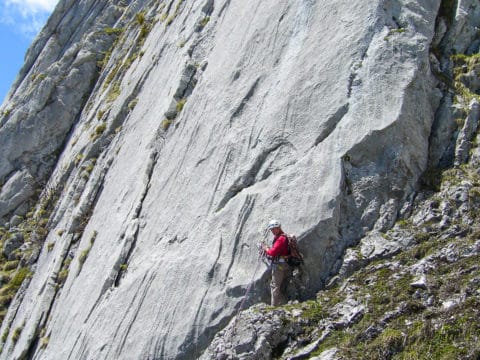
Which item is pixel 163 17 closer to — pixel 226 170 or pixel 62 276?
pixel 62 276

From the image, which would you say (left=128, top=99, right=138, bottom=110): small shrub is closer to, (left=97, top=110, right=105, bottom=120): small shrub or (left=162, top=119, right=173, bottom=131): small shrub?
(left=97, top=110, right=105, bottom=120): small shrub

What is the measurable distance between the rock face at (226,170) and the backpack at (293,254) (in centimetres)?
21

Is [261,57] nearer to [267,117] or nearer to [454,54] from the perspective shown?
[267,117]

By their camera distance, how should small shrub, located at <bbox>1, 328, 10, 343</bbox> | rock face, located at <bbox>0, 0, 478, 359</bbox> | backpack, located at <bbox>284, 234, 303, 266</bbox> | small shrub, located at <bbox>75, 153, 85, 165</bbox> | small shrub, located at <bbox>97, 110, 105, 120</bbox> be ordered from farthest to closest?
small shrub, located at <bbox>97, 110, 105, 120</bbox>
small shrub, located at <bbox>75, 153, 85, 165</bbox>
small shrub, located at <bbox>1, 328, 10, 343</bbox>
rock face, located at <bbox>0, 0, 478, 359</bbox>
backpack, located at <bbox>284, 234, 303, 266</bbox>

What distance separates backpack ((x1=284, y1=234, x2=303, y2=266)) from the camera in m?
14.8

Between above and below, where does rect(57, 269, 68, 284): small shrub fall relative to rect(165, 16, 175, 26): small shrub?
below

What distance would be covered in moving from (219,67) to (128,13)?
21.8 m

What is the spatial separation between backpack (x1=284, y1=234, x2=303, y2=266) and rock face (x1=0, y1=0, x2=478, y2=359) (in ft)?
0.70

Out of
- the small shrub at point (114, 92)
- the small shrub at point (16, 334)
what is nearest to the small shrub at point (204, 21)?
the small shrub at point (114, 92)

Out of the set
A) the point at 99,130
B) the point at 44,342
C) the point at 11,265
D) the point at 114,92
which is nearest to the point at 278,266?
the point at 44,342

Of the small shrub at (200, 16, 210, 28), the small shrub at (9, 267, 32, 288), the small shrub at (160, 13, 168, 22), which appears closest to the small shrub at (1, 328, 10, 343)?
the small shrub at (9, 267, 32, 288)

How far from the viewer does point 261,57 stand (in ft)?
67.0

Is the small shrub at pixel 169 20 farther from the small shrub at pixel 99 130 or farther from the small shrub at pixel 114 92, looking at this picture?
the small shrub at pixel 99 130

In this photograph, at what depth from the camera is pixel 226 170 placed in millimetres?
18281
